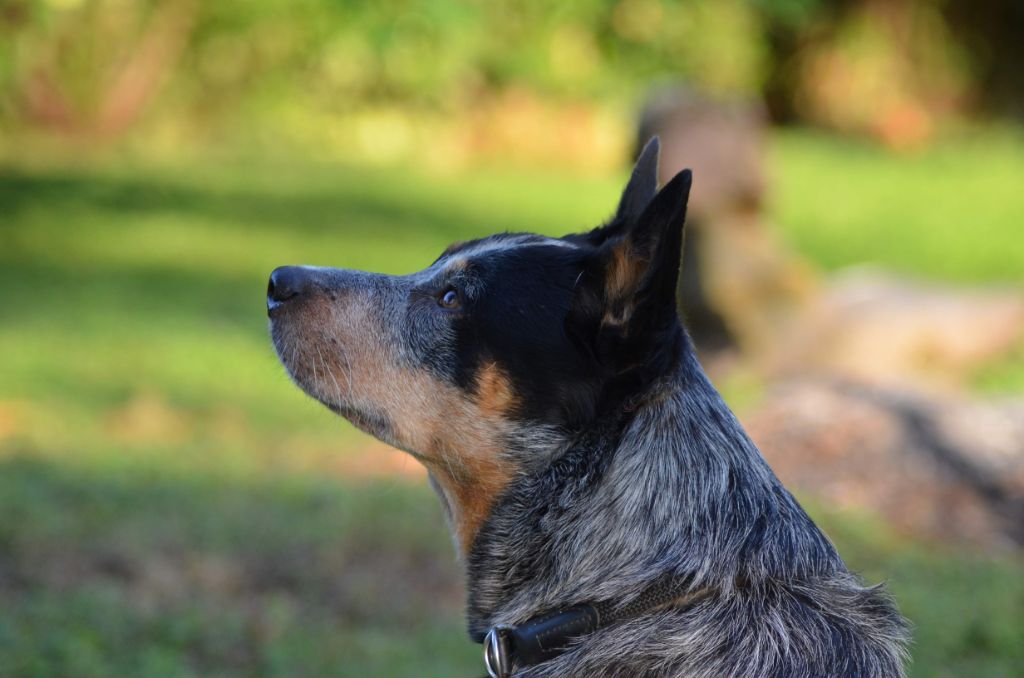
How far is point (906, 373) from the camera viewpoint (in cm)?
1177

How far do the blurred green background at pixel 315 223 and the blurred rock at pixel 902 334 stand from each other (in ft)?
1.13

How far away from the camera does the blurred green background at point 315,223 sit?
6.13 m

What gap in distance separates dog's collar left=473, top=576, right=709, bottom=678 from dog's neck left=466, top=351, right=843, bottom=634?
0.03 m

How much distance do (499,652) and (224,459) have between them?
5.61 meters

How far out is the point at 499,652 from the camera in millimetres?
3350

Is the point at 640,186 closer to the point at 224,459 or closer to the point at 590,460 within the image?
the point at 590,460

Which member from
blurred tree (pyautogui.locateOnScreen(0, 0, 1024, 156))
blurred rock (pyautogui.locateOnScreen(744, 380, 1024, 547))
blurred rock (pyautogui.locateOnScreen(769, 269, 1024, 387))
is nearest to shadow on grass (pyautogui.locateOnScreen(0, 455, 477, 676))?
blurred rock (pyautogui.locateOnScreen(744, 380, 1024, 547))

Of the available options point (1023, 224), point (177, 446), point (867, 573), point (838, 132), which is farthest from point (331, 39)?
point (838, 132)

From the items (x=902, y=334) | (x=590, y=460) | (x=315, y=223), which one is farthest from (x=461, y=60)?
(x=590, y=460)

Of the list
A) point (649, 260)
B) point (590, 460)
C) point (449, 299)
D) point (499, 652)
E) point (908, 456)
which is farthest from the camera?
point (908, 456)

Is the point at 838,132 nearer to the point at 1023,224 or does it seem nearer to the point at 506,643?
the point at 1023,224

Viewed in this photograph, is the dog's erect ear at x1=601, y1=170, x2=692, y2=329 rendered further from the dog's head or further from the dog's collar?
the dog's collar

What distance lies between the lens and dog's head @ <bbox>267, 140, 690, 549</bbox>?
3346 millimetres

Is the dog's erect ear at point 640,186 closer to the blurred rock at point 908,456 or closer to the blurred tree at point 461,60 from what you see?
the blurred rock at point 908,456
